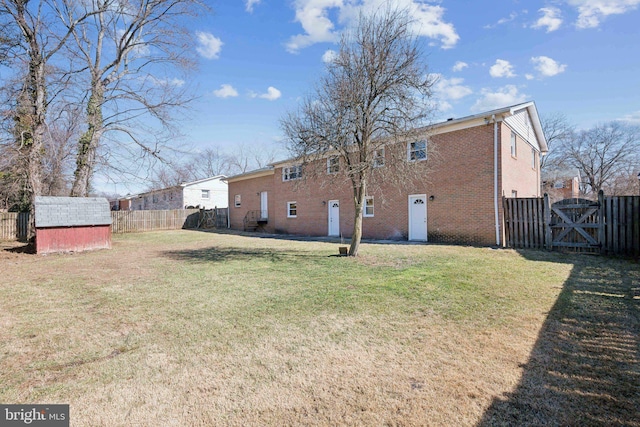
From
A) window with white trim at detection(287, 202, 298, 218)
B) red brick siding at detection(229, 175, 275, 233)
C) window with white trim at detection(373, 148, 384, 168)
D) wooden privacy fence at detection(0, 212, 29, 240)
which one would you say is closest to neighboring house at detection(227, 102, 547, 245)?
window with white trim at detection(373, 148, 384, 168)

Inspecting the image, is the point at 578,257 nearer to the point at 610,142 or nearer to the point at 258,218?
the point at 258,218

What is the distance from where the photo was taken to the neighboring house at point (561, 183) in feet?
102

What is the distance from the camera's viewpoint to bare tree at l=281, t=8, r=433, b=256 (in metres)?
9.27

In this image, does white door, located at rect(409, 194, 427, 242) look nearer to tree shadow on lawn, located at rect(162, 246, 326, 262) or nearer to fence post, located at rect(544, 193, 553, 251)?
fence post, located at rect(544, 193, 553, 251)

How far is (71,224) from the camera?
41.0 feet

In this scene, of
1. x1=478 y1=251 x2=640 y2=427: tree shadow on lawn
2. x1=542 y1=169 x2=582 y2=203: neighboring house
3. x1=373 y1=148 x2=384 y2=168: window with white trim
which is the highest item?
x1=542 y1=169 x2=582 y2=203: neighboring house

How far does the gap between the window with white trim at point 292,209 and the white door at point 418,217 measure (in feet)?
27.4

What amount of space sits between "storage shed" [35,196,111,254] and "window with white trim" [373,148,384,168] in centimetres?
1186

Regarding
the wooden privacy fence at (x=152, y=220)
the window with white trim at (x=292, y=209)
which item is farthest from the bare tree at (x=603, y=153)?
the wooden privacy fence at (x=152, y=220)

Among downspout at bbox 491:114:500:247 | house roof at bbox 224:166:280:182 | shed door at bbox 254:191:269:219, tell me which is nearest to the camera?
downspout at bbox 491:114:500:247

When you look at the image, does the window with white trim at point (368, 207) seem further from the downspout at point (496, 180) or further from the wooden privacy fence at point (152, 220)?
the wooden privacy fence at point (152, 220)

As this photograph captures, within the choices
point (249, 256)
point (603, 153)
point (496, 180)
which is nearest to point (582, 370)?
point (249, 256)

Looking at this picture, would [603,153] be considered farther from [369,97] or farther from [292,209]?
[369,97]

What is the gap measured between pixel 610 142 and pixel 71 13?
47.8 meters
